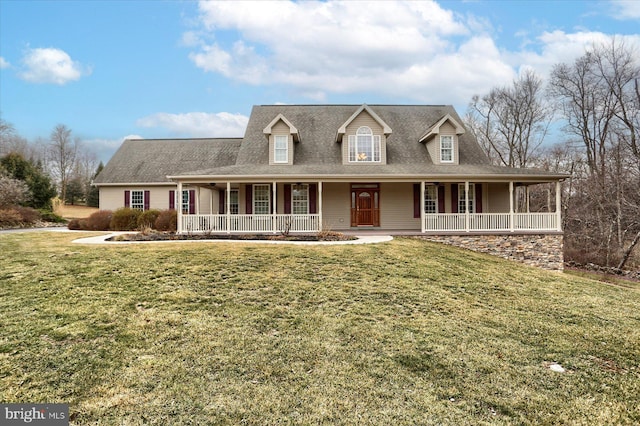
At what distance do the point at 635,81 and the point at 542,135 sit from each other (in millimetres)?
7847

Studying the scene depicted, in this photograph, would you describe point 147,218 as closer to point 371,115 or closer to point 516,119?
point 371,115

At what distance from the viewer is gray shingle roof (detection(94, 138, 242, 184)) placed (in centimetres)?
2231

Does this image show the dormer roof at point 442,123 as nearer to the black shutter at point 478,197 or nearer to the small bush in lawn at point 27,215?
the black shutter at point 478,197

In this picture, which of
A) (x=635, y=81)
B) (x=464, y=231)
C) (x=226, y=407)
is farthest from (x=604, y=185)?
(x=226, y=407)

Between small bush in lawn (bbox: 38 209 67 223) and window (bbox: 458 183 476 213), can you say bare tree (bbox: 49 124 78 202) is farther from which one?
window (bbox: 458 183 476 213)

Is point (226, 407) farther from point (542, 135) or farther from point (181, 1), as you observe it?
point (542, 135)

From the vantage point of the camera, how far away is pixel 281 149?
59.6ft

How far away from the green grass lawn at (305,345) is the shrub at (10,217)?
17.5 meters

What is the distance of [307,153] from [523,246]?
1175 cm

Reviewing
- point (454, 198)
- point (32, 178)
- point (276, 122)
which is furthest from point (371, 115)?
point (32, 178)

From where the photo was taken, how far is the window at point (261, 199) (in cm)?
1795

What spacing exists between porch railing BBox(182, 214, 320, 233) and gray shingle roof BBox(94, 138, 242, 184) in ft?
24.6

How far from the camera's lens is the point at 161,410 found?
3.43 metres

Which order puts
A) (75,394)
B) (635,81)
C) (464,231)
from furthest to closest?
(635,81), (464,231), (75,394)
